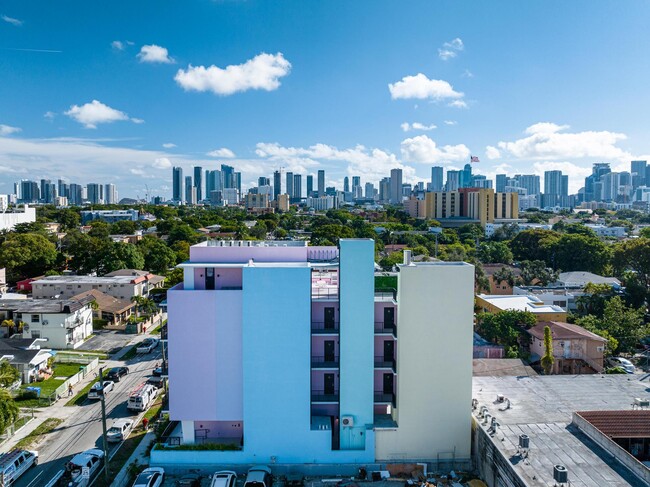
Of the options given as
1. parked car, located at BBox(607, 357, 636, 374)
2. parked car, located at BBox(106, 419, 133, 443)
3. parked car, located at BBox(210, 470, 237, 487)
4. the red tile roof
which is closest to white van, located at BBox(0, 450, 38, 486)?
parked car, located at BBox(106, 419, 133, 443)

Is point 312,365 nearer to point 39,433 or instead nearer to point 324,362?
point 324,362

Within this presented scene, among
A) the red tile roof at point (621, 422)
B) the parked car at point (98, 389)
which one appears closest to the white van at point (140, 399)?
the parked car at point (98, 389)

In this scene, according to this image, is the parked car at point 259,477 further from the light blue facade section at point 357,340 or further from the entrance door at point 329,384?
the entrance door at point 329,384

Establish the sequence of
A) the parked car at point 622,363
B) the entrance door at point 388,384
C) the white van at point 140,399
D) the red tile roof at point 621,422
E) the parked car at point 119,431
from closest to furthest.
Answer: the red tile roof at point 621,422 < the entrance door at point 388,384 < the parked car at point 119,431 < the white van at point 140,399 < the parked car at point 622,363

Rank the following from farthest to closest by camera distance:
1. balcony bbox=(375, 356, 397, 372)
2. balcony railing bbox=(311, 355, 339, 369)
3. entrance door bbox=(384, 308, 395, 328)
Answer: entrance door bbox=(384, 308, 395, 328)
balcony bbox=(375, 356, 397, 372)
balcony railing bbox=(311, 355, 339, 369)

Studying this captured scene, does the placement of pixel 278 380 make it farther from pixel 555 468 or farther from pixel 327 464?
pixel 555 468

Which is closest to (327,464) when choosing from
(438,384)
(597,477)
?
(438,384)

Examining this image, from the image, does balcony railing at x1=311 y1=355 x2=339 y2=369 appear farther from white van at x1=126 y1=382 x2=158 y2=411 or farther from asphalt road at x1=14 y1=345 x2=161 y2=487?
white van at x1=126 y1=382 x2=158 y2=411
